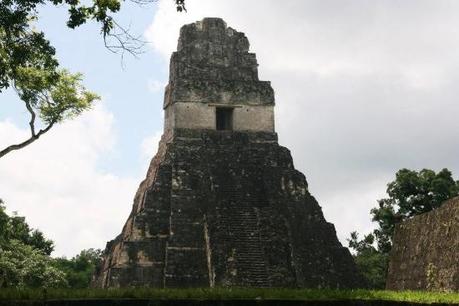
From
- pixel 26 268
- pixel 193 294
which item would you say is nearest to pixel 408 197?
pixel 26 268

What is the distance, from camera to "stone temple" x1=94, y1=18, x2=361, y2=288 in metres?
15.2

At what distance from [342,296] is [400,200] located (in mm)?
16423

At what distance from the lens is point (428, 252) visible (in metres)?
13.0

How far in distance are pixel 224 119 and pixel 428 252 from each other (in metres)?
7.61

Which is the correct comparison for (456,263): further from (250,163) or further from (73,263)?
(73,263)

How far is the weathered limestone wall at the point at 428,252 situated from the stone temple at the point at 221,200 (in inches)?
71.2

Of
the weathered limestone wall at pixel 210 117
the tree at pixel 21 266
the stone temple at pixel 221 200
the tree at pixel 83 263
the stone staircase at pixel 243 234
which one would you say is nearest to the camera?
the stone staircase at pixel 243 234

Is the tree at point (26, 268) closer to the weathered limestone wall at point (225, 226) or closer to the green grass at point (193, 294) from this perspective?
the weathered limestone wall at point (225, 226)

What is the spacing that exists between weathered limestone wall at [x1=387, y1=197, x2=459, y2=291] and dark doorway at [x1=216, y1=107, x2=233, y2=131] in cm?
580

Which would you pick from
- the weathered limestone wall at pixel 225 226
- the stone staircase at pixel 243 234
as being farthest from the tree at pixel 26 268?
the stone staircase at pixel 243 234

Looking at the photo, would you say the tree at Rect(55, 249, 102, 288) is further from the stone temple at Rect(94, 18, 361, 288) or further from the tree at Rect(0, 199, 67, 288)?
the stone temple at Rect(94, 18, 361, 288)

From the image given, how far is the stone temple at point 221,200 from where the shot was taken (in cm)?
1524

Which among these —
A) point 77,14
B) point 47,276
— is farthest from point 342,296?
point 47,276

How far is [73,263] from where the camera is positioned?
126 feet
